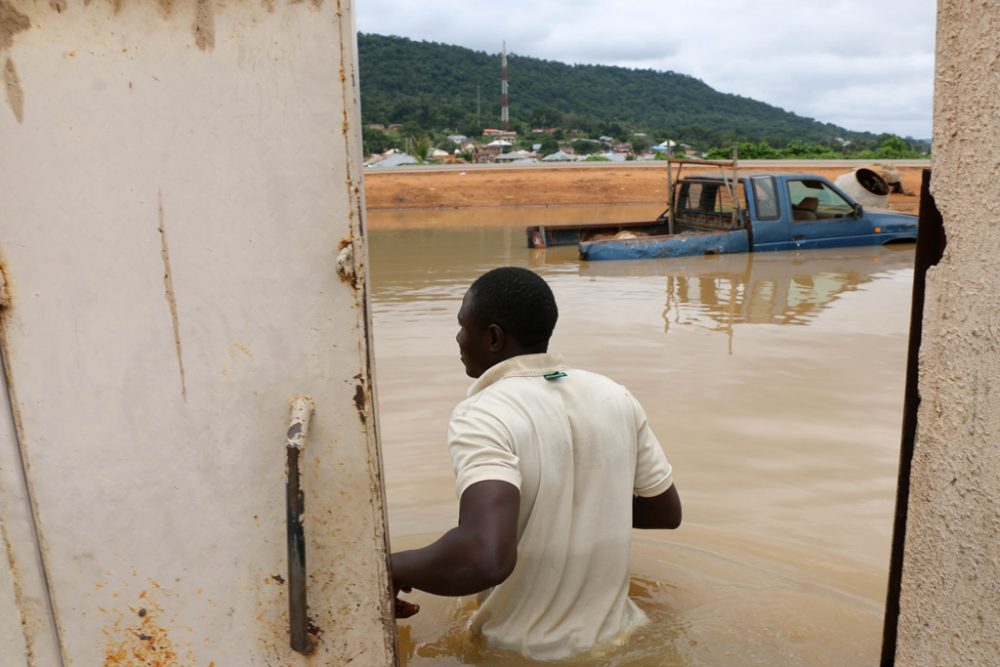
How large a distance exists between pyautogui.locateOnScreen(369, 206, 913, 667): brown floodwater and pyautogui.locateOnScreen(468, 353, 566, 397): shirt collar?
0.75 meters

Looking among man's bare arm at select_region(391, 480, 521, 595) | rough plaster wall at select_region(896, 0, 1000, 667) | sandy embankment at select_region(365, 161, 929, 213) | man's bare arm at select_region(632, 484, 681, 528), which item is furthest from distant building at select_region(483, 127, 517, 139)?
rough plaster wall at select_region(896, 0, 1000, 667)

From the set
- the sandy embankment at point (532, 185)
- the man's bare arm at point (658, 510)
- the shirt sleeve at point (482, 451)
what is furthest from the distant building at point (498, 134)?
the shirt sleeve at point (482, 451)

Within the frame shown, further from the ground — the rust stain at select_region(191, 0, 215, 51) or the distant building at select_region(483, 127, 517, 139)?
the distant building at select_region(483, 127, 517, 139)

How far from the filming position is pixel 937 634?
5.15 feet

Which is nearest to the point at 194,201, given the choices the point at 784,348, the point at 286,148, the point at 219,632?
the point at 286,148

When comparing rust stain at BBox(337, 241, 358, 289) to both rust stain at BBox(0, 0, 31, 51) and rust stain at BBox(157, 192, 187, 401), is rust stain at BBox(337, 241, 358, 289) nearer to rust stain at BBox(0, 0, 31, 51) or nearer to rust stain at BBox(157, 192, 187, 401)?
rust stain at BBox(157, 192, 187, 401)

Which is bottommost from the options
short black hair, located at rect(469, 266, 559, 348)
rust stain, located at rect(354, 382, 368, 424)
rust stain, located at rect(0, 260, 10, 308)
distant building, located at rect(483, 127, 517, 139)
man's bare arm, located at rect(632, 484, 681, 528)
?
man's bare arm, located at rect(632, 484, 681, 528)

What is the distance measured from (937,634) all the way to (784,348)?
586 centimetres

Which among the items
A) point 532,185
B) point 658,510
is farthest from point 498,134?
point 658,510

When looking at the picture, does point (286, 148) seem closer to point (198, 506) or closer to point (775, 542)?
point (198, 506)

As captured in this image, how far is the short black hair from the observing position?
2.02 metres

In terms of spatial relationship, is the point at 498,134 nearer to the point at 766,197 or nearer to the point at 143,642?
the point at 766,197

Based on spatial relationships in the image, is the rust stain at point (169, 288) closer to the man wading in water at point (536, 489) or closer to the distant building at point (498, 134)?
the man wading in water at point (536, 489)

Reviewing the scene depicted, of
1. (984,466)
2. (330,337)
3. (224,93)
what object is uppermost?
(224,93)
